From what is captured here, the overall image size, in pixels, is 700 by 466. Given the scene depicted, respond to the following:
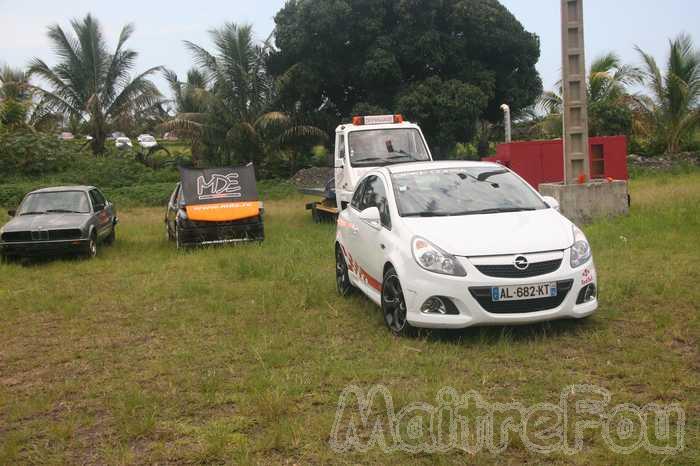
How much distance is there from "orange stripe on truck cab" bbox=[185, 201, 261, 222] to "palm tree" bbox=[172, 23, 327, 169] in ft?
45.5

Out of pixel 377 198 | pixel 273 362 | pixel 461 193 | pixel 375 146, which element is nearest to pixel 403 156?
pixel 375 146

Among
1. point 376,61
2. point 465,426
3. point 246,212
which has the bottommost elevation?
point 465,426

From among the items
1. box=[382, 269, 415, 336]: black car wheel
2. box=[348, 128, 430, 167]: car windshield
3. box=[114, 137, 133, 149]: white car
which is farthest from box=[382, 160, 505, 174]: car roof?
box=[114, 137, 133, 149]: white car

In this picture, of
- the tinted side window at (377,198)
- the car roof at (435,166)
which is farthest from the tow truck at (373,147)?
the car roof at (435,166)

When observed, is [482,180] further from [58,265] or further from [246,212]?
[58,265]

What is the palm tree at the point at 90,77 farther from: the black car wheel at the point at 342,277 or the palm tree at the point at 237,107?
the black car wheel at the point at 342,277

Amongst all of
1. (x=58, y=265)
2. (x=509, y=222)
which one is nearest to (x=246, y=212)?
(x=58, y=265)

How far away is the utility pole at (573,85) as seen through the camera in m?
14.1

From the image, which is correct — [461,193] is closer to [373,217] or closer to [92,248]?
[373,217]

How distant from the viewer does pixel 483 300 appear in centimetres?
617

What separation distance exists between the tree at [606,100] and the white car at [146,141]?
694 inches

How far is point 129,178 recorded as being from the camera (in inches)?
1182

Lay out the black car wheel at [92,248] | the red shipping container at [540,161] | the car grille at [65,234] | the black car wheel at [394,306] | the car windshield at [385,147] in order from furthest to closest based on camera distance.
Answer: the red shipping container at [540,161] < the car windshield at [385,147] < the black car wheel at [92,248] < the car grille at [65,234] < the black car wheel at [394,306]

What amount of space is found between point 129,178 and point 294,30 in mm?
9010
